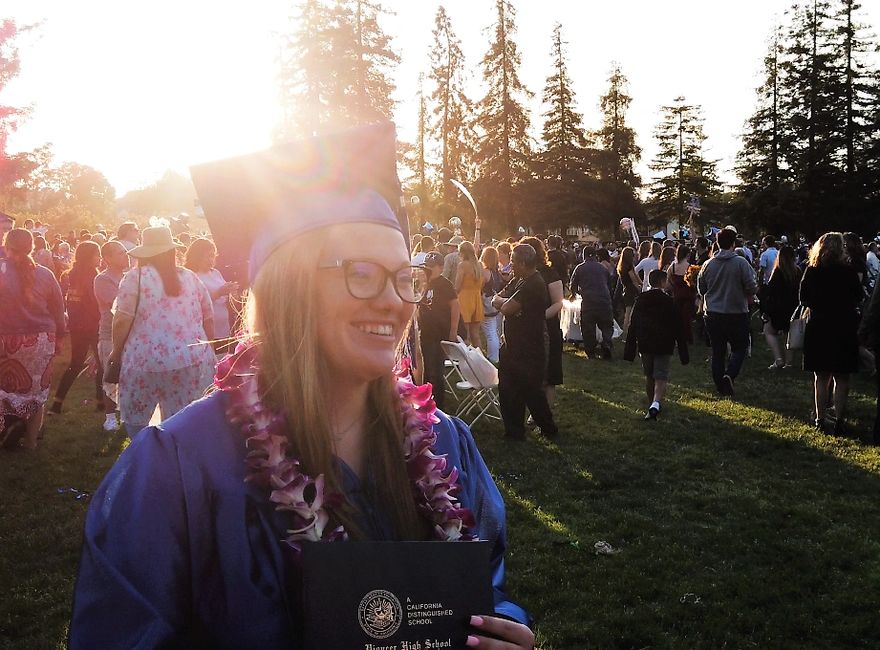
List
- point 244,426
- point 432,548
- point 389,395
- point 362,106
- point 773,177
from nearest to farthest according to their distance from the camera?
point 432,548 → point 244,426 → point 389,395 → point 362,106 → point 773,177

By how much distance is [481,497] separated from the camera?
6.32 ft

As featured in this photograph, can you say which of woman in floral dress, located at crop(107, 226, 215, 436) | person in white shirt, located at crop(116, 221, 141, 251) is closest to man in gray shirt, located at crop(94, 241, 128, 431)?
person in white shirt, located at crop(116, 221, 141, 251)

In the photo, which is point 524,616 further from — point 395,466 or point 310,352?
point 310,352

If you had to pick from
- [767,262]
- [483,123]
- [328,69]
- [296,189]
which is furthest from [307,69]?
[296,189]

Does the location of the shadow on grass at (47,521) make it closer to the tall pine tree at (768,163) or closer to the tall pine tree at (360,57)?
the tall pine tree at (360,57)

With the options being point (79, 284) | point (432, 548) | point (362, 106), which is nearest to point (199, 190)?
point (432, 548)

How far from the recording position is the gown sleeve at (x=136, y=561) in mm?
1369

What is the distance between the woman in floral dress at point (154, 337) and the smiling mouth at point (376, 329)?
426 cm

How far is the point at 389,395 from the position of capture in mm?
1843

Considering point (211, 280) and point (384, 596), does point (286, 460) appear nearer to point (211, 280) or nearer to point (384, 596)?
point (384, 596)

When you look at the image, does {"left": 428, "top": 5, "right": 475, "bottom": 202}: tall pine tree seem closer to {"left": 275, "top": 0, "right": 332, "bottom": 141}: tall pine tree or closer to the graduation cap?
{"left": 275, "top": 0, "right": 332, "bottom": 141}: tall pine tree

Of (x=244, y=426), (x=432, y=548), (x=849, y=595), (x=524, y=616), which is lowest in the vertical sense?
(x=849, y=595)

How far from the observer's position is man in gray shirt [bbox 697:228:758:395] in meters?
9.94

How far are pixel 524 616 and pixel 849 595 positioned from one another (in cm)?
385
